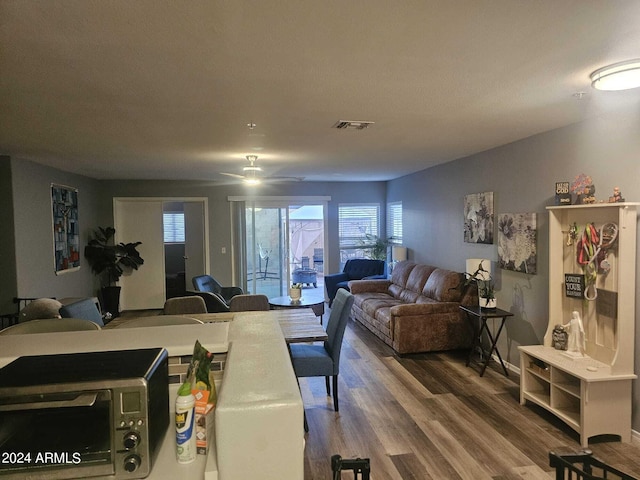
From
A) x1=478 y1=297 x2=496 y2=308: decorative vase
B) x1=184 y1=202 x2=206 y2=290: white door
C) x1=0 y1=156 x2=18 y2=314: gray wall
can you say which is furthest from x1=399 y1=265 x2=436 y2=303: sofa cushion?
x1=0 y1=156 x2=18 y2=314: gray wall

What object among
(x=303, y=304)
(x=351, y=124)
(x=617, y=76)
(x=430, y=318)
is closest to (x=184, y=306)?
(x=303, y=304)

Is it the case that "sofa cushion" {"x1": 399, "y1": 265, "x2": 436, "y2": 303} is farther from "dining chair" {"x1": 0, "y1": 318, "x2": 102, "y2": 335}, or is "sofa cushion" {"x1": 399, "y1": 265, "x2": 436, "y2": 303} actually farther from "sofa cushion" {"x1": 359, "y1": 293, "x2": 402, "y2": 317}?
"dining chair" {"x1": 0, "y1": 318, "x2": 102, "y2": 335}

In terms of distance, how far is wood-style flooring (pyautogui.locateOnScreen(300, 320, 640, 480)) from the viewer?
265 cm

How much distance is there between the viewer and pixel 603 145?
3158mm

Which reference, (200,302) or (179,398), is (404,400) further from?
(179,398)

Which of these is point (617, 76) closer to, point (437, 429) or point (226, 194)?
point (437, 429)

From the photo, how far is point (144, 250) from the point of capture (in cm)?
766

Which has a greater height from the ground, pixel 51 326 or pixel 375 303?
pixel 51 326

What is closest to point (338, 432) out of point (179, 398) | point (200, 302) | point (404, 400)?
point (404, 400)

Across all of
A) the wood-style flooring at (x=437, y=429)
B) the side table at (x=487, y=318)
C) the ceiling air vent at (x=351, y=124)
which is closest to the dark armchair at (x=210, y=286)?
the wood-style flooring at (x=437, y=429)

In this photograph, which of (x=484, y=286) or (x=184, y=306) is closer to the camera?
(x=184, y=306)

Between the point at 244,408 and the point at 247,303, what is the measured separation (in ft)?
11.2

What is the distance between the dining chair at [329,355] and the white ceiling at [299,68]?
5.18 ft

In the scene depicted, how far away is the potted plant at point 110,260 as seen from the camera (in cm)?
679
